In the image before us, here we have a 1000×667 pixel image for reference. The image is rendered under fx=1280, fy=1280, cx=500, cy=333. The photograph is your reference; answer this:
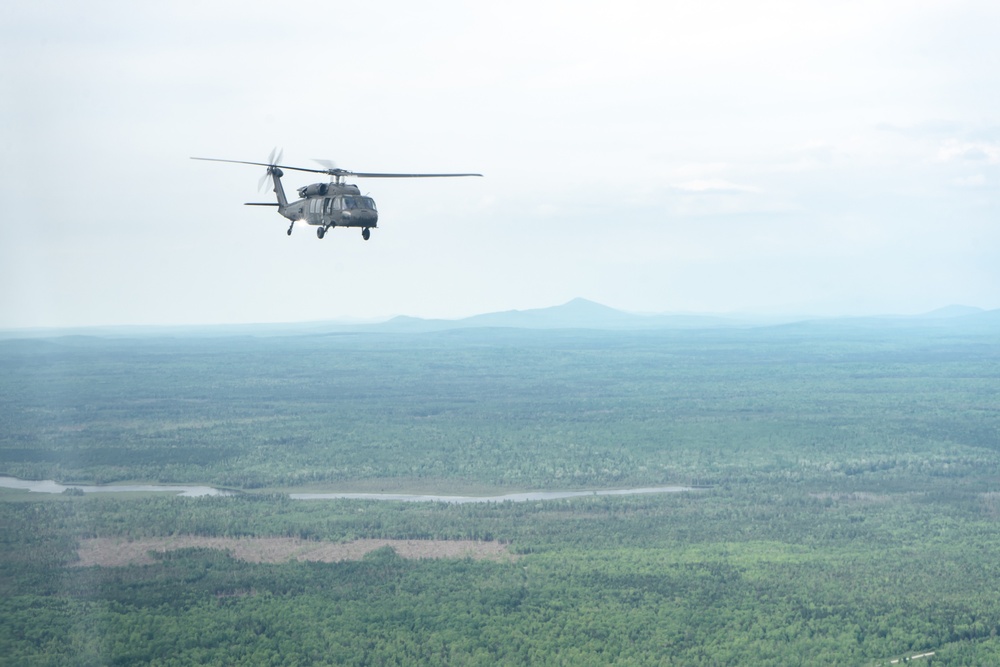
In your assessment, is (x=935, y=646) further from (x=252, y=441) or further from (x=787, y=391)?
(x=787, y=391)

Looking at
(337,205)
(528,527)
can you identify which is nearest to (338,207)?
(337,205)

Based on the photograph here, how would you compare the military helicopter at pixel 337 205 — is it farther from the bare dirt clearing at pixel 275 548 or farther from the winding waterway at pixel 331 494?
the winding waterway at pixel 331 494

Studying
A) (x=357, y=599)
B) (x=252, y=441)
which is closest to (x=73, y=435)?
(x=252, y=441)

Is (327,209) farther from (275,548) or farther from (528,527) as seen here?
(528,527)

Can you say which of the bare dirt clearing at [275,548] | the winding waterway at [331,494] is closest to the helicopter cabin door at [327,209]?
the bare dirt clearing at [275,548]

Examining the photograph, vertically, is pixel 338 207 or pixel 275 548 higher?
pixel 338 207

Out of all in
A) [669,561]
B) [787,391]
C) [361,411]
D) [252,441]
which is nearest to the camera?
[669,561]

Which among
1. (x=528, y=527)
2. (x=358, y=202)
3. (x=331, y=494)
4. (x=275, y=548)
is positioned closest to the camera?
(x=358, y=202)
